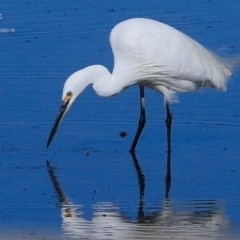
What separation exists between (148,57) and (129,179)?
2.03 meters

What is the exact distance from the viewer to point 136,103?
39.0 ft

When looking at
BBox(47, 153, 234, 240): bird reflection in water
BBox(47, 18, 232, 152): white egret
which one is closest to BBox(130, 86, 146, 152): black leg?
BBox(47, 18, 232, 152): white egret

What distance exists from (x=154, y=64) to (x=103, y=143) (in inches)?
44.8

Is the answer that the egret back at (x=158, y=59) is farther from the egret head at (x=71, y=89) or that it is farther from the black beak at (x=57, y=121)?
the black beak at (x=57, y=121)

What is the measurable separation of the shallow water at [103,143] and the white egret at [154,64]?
43 cm

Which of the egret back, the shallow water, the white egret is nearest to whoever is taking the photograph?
the shallow water

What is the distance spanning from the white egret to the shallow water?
16.8 inches

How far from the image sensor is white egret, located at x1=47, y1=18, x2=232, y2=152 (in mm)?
10664

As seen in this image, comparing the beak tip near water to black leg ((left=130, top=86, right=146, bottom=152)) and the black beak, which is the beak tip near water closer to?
the black beak

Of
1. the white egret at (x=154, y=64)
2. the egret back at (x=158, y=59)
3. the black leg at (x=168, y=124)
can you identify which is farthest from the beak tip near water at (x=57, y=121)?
the black leg at (x=168, y=124)

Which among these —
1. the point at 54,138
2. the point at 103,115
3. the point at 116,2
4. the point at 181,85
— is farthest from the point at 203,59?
the point at 116,2

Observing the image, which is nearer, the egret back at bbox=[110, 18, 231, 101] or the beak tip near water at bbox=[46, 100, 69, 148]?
the beak tip near water at bbox=[46, 100, 69, 148]

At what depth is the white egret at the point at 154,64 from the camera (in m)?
10.7

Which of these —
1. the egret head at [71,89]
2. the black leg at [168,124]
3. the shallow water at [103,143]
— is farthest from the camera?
the black leg at [168,124]
